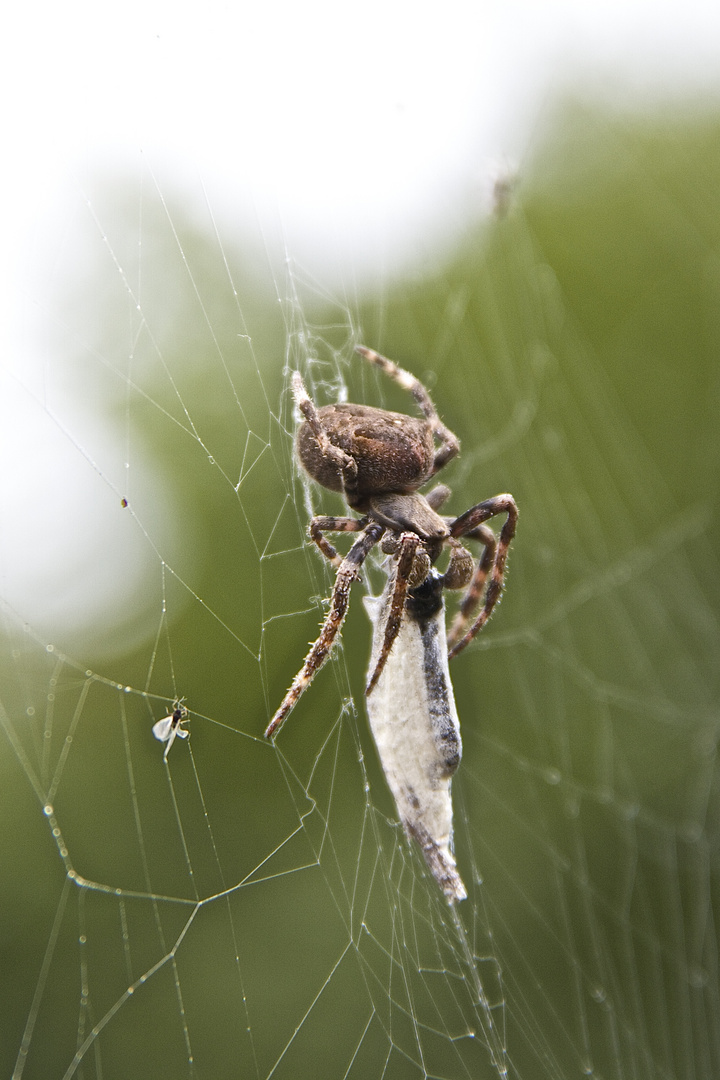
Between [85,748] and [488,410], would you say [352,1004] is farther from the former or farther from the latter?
[488,410]

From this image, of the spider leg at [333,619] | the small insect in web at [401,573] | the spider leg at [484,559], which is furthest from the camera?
the spider leg at [484,559]

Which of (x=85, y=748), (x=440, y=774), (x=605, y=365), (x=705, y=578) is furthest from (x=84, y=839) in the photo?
(x=605, y=365)

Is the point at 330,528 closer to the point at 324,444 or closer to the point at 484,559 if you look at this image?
the point at 324,444

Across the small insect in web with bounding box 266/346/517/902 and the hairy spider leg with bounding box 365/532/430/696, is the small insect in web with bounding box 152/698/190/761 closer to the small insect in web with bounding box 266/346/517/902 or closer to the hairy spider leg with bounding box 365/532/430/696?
the small insect in web with bounding box 266/346/517/902

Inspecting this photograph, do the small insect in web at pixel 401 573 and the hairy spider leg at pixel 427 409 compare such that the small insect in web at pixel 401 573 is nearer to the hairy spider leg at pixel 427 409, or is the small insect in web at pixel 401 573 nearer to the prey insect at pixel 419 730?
the prey insect at pixel 419 730

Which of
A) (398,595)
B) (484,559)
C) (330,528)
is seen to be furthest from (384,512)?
(484,559)

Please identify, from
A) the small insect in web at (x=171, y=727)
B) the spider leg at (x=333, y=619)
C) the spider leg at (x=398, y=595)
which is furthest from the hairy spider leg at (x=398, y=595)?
the small insect in web at (x=171, y=727)

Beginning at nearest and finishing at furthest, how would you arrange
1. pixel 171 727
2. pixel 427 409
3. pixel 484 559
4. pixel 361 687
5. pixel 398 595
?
pixel 171 727
pixel 398 595
pixel 484 559
pixel 427 409
pixel 361 687
